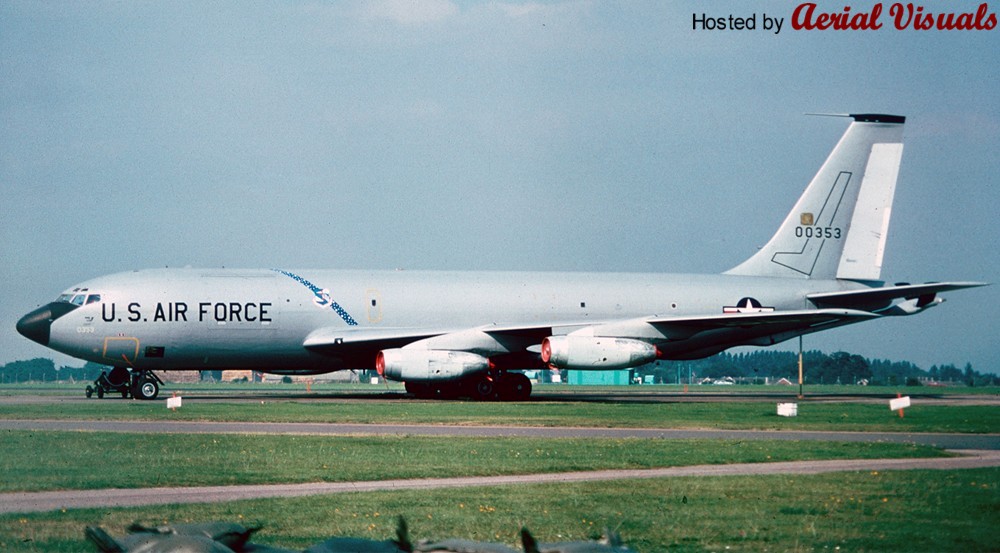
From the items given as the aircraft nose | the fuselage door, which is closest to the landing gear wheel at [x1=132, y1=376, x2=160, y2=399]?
the aircraft nose

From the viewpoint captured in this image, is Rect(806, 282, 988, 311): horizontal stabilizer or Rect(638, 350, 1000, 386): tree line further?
Rect(638, 350, 1000, 386): tree line

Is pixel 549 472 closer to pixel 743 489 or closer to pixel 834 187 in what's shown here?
pixel 743 489

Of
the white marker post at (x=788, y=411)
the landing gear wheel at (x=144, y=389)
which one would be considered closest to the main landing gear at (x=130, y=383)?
the landing gear wheel at (x=144, y=389)

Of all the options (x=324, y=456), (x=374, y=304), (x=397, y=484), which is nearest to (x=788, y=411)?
(x=374, y=304)

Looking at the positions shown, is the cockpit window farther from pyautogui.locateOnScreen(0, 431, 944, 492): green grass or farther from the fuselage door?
pyautogui.locateOnScreen(0, 431, 944, 492): green grass

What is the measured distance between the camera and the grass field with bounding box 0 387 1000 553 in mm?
12227

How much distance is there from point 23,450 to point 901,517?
15.9 meters

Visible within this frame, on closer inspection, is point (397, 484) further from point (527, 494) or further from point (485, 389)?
point (485, 389)

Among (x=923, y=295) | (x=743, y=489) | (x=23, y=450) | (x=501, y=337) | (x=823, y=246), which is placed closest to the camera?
(x=743, y=489)

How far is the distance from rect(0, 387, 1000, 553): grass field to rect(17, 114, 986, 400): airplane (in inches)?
670

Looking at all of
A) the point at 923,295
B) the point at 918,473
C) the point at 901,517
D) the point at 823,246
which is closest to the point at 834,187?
the point at 823,246

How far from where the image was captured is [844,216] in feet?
178

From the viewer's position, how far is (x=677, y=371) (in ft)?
432

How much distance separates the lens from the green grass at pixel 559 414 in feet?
103
